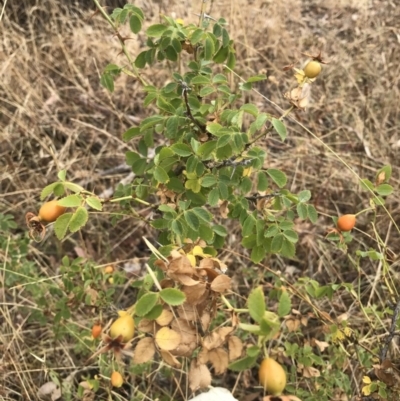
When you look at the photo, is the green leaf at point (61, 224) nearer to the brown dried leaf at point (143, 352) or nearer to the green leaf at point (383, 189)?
the brown dried leaf at point (143, 352)

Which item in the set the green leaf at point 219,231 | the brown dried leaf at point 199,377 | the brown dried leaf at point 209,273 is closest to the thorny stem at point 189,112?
the green leaf at point 219,231

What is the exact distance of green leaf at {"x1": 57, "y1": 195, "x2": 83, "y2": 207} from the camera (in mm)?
870

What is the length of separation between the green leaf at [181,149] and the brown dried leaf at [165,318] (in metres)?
0.40

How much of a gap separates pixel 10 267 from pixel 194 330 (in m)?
1.04

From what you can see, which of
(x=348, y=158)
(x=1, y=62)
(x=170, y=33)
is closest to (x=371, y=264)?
(x=348, y=158)

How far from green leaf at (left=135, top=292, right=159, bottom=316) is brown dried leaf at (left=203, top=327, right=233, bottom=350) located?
119 millimetres

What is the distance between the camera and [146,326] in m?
0.78

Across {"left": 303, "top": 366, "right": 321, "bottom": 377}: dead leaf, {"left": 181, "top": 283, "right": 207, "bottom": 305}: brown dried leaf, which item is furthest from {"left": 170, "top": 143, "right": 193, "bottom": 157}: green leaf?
{"left": 303, "top": 366, "right": 321, "bottom": 377}: dead leaf

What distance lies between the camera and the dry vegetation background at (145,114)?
1.99 m

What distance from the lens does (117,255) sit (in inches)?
81.4

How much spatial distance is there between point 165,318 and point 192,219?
31cm

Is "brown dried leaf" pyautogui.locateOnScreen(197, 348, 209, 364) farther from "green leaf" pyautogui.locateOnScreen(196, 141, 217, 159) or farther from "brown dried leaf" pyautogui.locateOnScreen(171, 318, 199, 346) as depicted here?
"green leaf" pyautogui.locateOnScreen(196, 141, 217, 159)

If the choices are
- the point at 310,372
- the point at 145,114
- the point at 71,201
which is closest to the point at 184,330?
the point at 71,201

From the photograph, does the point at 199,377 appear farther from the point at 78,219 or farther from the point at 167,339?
the point at 78,219
